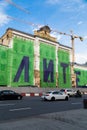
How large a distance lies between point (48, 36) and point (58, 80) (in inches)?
515

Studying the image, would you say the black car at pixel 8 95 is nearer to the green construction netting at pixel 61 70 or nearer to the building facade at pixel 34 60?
the building facade at pixel 34 60

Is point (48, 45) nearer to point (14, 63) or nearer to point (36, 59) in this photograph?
point (36, 59)

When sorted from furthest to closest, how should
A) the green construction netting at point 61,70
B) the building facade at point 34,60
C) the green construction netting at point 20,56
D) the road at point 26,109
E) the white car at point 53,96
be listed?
the green construction netting at point 61,70 → the green construction netting at point 20,56 → the building facade at point 34,60 → the white car at point 53,96 → the road at point 26,109

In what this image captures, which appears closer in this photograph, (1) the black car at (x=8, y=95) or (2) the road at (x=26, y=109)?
(2) the road at (x=26, y=109)

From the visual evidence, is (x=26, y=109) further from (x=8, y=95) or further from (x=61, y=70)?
(x=61, y=70)

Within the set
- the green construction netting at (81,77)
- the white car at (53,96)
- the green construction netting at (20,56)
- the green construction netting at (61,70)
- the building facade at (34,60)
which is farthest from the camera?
the green construction netting at (81,77)

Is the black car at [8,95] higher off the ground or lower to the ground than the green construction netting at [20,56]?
lower

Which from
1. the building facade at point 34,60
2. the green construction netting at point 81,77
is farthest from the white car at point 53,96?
the green construction netting at point 81,77

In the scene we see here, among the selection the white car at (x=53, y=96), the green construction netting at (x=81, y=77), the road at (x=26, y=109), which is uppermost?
the green construction netting at (x=81, y=77)

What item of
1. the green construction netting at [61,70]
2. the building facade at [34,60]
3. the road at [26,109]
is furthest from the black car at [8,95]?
the green construction netting at [61,70]

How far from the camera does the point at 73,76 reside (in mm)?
69562

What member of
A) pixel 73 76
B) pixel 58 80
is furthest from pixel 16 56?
pixel 73 76

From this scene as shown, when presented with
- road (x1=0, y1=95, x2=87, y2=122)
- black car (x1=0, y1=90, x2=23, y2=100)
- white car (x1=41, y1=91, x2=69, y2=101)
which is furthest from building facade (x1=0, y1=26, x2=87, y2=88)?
road (x1=0, y1=95, x2=87, y2=122)

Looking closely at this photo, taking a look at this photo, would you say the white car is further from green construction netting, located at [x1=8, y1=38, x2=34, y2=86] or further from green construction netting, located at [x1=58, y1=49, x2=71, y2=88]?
green construction netting, located at [x1=58, y1=49, x2=71, y2=88]
